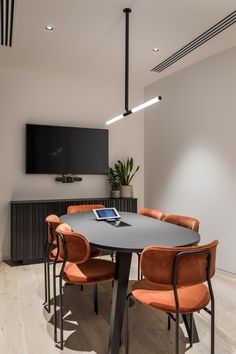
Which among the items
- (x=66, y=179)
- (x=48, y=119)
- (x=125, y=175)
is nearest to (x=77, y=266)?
(x=66, y=179)

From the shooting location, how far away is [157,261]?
1.76 m

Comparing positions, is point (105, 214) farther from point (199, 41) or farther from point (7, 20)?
point (199, 41)

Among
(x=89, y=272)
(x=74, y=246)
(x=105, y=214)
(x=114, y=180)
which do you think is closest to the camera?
(x=74, y=246)

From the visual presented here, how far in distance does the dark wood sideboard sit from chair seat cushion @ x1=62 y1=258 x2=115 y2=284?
173 centimetres

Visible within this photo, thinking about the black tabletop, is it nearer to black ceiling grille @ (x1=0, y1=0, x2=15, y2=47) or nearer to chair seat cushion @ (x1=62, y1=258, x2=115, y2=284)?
chair seat cushion @ (x1=62, y1=258, x2=115, y2=284)

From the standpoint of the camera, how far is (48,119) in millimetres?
4762

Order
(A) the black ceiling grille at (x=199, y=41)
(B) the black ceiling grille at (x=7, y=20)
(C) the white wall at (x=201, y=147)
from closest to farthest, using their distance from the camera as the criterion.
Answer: (B) the black ceiling grille at (x=7, y=20) < (A) the black ceiling grille at (x=199, y=41) < (C) the white wall at (x=201, y=147)

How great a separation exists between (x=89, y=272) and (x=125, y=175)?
110 inches

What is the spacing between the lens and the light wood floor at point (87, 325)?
7.41 feet

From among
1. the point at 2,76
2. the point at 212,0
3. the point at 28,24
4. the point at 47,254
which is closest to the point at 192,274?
the point at 47,254

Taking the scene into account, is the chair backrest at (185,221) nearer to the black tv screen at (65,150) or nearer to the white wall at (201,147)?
the white wall at (201,147)

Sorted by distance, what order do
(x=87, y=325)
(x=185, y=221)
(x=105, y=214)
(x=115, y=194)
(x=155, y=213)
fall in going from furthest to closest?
(x=115, y=194) < (x=155, y=213) < (x=105, y=214) < (x=185, y=221) < (x=87, y=325)

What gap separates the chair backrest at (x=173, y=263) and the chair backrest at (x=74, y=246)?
55 cm

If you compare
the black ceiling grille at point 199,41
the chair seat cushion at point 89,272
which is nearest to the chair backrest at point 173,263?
the chair seat cushion at point 89,272
